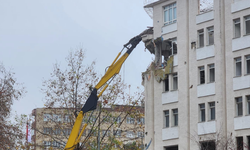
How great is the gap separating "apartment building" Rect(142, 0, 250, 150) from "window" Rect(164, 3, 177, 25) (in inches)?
2.0

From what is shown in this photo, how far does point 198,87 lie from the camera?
44.3 m

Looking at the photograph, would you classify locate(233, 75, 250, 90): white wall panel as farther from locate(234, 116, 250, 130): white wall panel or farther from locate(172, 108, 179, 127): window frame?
locate(172, 108, 179, 127): window frame

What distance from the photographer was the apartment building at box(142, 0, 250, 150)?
4150cm

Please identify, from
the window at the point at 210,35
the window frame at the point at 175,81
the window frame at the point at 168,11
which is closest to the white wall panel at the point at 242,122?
the window at the point at 210,35

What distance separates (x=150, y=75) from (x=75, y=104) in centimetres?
764

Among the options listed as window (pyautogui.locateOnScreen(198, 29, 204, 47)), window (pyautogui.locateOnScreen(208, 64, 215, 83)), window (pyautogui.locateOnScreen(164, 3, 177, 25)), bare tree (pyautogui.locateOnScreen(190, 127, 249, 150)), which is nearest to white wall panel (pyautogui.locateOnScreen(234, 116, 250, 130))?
bare tree (pyautogui.locateOnScreen(190, 127, 249, 150))

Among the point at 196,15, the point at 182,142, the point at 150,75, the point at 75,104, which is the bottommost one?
the point at 182,142

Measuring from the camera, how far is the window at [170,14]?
4762 cm

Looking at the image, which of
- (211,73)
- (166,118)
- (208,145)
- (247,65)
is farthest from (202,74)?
(208,145)

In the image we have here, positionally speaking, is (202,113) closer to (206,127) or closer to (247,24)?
(206,127)

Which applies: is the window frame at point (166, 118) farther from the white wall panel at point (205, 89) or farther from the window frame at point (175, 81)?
the white wall panel at point (205, 89)

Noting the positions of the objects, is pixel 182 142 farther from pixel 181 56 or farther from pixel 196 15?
pixel 196 15

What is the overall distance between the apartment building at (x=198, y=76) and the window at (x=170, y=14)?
0.17ft

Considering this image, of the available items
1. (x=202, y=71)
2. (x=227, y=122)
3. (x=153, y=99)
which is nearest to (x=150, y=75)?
(x=153, y=99)
